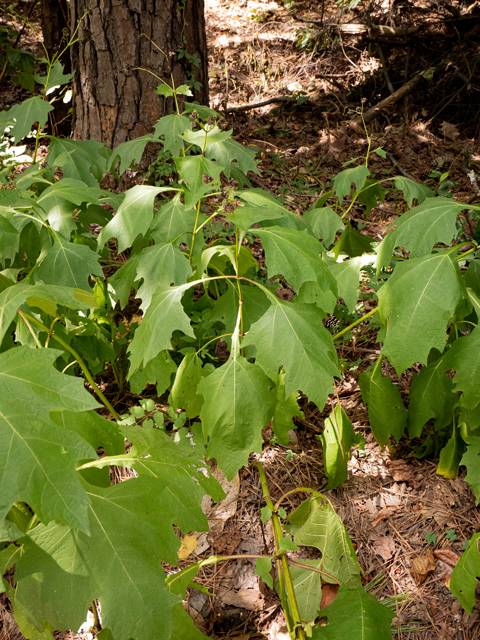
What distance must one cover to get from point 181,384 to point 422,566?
1194mm

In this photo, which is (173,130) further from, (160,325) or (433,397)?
(433,397)

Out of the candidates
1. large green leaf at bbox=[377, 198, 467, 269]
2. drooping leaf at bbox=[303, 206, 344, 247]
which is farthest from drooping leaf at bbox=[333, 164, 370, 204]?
large green leaf at bbox=[377, 198, 467, 269]

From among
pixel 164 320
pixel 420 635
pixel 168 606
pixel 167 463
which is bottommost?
pixel 420 635

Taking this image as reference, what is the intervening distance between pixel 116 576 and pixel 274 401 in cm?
76

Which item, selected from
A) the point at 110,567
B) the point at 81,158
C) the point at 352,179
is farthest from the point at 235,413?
the point at 81,158

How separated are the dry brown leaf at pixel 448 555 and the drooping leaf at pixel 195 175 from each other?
1663 millimetres

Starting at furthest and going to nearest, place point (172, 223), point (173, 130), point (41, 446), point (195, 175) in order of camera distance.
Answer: point (173, 130) → point (172, 223) → point (195, 175) → point (41, 446)

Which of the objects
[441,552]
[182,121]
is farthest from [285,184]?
[441,552]

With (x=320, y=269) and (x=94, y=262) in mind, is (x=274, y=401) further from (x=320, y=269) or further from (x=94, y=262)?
(x=94, y=262)

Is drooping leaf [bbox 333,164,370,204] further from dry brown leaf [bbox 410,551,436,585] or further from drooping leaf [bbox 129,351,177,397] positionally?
dry brown leaf [bbox 410,551,436,585]

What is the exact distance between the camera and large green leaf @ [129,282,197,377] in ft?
5.13

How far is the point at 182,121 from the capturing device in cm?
215

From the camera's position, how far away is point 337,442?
1.90m

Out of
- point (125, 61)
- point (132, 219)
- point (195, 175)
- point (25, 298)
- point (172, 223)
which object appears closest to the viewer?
point (25, 298)
